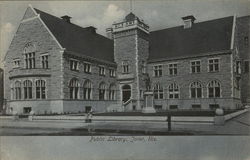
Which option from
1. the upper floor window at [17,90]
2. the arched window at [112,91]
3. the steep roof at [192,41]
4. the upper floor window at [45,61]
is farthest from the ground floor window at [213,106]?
the upper floor window at [17,90]

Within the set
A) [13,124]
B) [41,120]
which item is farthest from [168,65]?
[13,124]

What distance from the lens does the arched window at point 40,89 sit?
15.8 m

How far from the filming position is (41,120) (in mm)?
12672

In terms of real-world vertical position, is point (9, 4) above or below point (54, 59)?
above

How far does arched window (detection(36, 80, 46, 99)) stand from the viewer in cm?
1581

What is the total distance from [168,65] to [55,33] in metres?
8.76

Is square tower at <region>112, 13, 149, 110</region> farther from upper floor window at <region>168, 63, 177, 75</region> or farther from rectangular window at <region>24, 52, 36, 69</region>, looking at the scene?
rectangular window at <region>24, 52, 36, 69</region>

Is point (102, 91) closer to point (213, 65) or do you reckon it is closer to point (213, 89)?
point (213, 89)

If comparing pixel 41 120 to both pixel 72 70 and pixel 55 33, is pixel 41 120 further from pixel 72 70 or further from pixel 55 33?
pixel 55 33

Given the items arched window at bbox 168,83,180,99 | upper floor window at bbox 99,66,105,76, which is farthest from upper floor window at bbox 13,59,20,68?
arched window at bbox 168,83,180,99

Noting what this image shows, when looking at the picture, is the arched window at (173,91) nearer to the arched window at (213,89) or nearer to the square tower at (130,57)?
the square tower at (130,57)

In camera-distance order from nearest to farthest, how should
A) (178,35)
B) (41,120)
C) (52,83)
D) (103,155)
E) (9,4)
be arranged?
(103,155)
(9,4)
(41,120)
(52,83)
(178,35)

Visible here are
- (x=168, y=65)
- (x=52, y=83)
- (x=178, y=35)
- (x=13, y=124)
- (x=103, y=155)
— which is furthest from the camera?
(x=168, y=65)

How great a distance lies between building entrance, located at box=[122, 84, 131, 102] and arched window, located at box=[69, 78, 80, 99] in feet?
13.6
